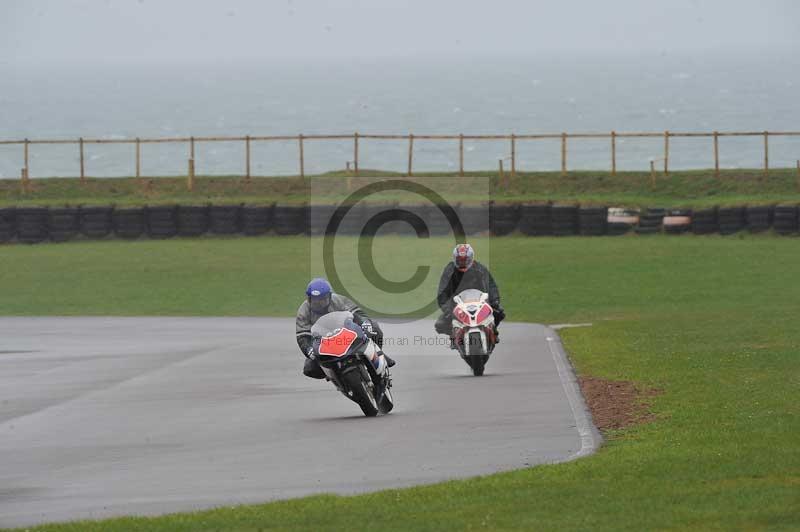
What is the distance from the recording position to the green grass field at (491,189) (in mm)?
50719

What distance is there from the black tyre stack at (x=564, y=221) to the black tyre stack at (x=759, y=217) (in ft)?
16.9

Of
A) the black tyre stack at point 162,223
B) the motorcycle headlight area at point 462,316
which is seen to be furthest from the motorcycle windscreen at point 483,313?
the black tyre stack at point 162,223

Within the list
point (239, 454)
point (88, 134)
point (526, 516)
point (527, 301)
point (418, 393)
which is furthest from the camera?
point (88, 134)

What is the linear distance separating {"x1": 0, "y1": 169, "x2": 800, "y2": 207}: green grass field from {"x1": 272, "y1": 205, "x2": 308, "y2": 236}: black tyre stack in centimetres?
500

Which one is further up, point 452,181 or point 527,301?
point 452,181

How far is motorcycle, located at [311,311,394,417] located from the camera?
15000 millimetres

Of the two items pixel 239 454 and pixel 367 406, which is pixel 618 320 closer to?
pixel 367 406

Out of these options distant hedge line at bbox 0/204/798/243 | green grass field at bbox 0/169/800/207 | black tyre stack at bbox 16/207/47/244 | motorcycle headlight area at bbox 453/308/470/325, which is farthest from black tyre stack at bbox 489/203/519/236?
motorcycle headlight area at bbox 453/308/470/325

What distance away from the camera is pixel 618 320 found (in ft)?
95.6

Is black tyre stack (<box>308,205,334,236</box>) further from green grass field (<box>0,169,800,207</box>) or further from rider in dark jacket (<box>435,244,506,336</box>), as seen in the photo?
rider in dark jacket (<box>435,244,506,336</box>)

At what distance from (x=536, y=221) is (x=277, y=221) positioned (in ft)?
27.0

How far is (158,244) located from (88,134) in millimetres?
131834

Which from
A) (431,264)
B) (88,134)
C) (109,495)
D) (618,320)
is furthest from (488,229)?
(88,134)

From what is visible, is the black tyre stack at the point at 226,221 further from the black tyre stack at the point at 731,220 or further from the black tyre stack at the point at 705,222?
the black tyre stack at the point at 731,220
